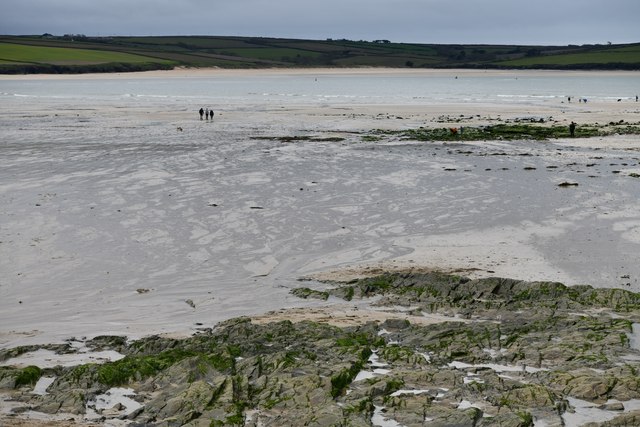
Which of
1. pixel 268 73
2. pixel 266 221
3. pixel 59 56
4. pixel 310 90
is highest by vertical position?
pixel 59 56

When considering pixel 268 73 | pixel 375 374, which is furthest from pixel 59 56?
pixel 375 374

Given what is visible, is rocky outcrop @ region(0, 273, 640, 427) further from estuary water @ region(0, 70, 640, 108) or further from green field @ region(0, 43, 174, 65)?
green field @ region(0, 43, 174, 65)

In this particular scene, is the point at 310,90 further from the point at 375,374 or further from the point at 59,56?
the point at 375,374

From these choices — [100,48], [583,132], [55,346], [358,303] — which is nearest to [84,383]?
[55,346]

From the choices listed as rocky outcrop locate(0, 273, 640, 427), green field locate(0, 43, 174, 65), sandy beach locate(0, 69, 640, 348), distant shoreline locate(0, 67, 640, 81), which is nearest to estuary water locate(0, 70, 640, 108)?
distant shoreline locate(0, 67, 640, 81)

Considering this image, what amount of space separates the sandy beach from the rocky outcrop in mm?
2301

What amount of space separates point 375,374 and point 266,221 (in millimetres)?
11571

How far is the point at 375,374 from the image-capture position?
420 inches

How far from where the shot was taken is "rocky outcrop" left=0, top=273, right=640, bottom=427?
9375mm

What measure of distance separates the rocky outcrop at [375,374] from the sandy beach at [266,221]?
230 centimetres

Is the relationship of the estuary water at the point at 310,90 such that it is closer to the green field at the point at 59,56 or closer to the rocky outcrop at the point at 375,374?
the green field at the point at 59,56

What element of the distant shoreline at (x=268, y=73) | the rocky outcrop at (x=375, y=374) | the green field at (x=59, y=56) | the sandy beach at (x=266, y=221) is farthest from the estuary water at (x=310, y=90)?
the rocky outcrop at (x=375, y=374)

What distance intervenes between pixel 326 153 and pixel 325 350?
2546cm

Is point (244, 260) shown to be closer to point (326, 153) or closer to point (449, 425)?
point (449, 425)
